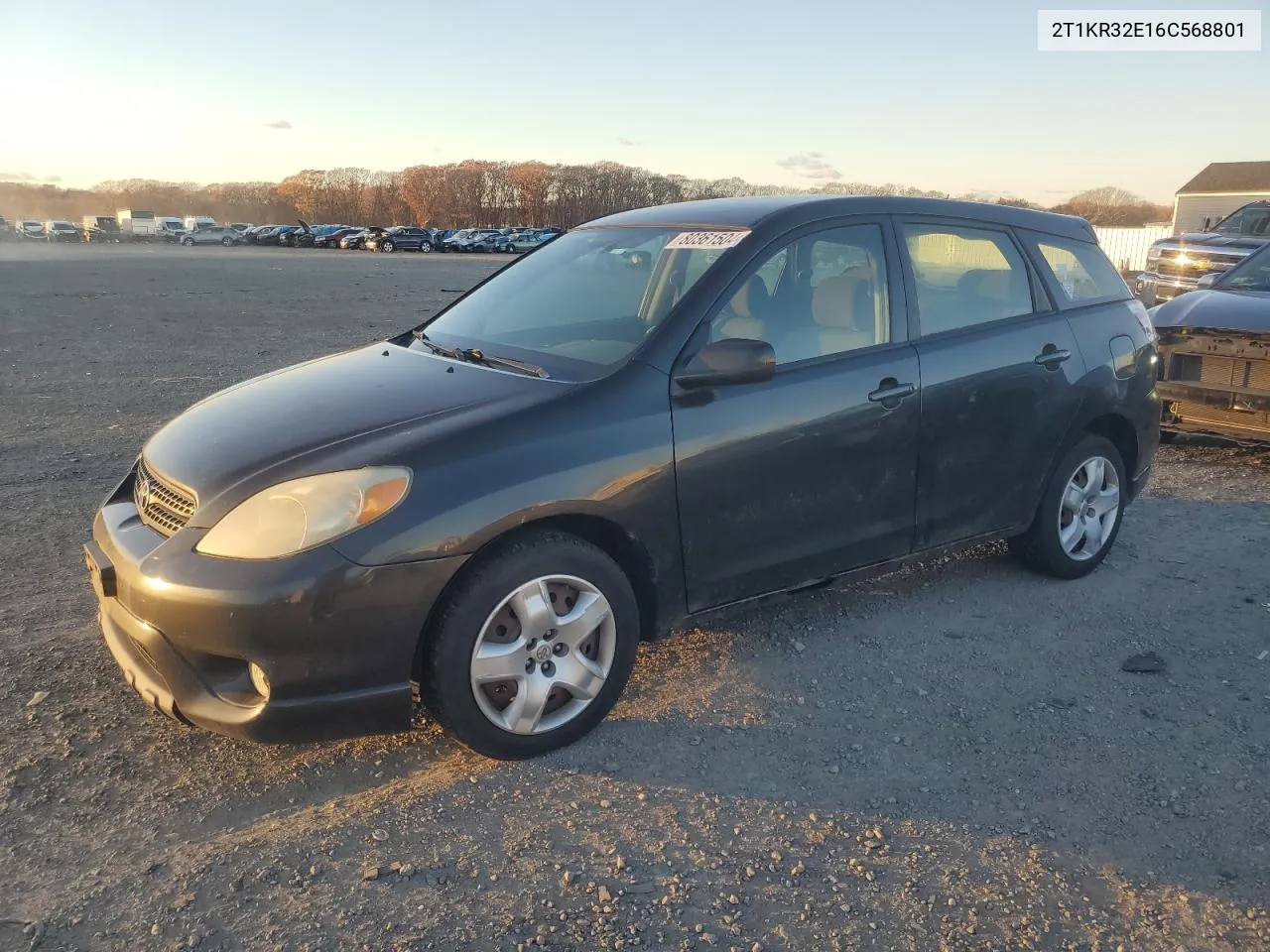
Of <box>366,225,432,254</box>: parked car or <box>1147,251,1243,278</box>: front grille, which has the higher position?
<box>366,225,432,254</box>: parked car

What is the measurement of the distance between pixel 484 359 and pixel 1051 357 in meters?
2.59

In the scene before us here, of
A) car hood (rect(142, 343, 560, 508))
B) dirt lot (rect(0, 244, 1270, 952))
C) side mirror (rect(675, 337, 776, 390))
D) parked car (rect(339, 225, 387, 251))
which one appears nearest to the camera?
dirt lot (rect(0, 244, 1270, 952))

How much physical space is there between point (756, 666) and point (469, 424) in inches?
62.4

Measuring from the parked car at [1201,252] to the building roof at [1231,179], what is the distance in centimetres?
4850

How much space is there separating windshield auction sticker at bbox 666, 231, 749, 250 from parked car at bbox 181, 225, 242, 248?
73363mm

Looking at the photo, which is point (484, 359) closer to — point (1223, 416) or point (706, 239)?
point (706, 239)

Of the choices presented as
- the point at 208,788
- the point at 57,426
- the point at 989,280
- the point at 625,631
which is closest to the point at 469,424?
the point at 625,631

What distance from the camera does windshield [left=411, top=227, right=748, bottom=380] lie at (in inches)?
143

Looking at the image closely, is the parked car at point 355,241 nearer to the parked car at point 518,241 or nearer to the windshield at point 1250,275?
the parked car at point 518,241

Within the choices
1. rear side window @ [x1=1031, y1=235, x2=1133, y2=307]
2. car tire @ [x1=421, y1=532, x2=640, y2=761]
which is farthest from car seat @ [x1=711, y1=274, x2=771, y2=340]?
rear side window @ [x1=1031, y1=235, x2=1133, y2=307]

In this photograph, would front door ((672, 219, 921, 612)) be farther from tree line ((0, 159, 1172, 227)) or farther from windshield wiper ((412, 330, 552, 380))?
tree line ((0, 159, 1172, 227))

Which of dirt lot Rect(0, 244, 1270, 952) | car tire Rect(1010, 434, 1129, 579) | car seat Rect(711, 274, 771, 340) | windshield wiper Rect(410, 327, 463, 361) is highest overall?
car seat Rect(711, 274, 771, 340)

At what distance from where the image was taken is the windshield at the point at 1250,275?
24.5 feet

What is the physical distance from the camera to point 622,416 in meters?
3.25
